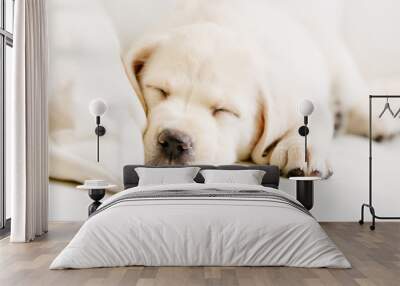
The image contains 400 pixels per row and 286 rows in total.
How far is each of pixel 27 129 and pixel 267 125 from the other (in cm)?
300

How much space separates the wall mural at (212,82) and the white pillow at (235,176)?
2.12 ft

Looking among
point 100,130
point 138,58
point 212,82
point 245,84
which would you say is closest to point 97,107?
point 100,130

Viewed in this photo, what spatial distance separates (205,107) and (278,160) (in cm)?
116

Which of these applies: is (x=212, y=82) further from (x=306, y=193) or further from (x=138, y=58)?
(x=306, y=193)

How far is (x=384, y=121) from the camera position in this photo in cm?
749

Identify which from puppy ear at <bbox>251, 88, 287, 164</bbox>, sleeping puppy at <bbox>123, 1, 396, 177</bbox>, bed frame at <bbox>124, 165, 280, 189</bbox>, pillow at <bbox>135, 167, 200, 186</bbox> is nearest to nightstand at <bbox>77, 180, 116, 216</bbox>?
bed frame at <bbox>124, 165, 280, 189</bbox>

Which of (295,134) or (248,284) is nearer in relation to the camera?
(248,284)

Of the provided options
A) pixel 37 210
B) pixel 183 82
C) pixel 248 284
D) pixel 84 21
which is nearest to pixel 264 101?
pixel 183 82

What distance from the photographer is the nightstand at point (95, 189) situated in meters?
6.80

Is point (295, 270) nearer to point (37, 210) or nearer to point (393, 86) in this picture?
point (37, 210)

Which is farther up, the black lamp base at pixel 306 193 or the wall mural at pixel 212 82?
the wall mural at pixel 212 82

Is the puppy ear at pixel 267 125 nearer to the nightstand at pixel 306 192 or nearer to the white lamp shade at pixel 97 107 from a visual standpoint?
the nightstand at pixel 306 192

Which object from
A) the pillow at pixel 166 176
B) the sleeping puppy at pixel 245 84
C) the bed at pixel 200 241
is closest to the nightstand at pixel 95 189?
the pillow at pixel 166 176

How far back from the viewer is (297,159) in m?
7.48
